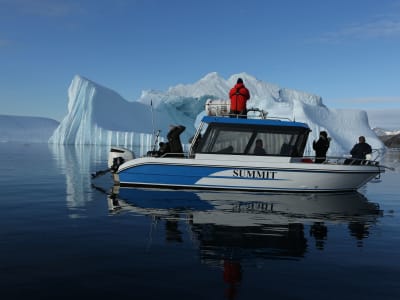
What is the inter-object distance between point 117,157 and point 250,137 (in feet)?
14.8

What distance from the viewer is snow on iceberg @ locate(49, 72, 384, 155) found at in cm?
5253

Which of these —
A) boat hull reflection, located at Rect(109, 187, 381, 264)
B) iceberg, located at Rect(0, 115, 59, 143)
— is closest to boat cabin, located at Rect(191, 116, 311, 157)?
boat hull reflection, located at Rect(109, 187, 381, 264)

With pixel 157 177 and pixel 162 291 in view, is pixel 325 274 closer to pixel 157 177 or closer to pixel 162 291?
pixel 162 291

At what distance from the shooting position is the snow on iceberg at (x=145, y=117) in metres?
52.5

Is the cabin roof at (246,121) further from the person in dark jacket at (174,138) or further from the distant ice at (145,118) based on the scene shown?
the distant ice at (145,118)

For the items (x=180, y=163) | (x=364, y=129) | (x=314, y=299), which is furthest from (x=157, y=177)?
(x=364, y=129)

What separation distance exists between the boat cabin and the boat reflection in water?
4.22 ft

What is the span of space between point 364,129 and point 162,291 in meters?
56.8

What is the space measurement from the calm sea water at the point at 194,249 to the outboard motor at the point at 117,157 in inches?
107

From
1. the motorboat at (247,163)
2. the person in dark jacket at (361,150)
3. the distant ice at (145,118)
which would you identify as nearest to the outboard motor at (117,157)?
the motorboat at (247,163)

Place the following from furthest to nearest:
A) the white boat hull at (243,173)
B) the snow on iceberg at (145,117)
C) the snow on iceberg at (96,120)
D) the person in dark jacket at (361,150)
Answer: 1. the snow on iceberg at (96,120)
2. the snow on iceberg at (145,117)
3. the person in dark jacket at (361,150)
4. the white boat hull at (243,173)

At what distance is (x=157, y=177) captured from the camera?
10.9 m

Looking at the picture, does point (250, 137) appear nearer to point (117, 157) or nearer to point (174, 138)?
point (174, 138)

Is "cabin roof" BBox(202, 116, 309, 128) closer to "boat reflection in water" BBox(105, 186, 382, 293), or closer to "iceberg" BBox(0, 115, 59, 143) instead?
"boat reflection in water" BBox(105, 186, 382, 293)
